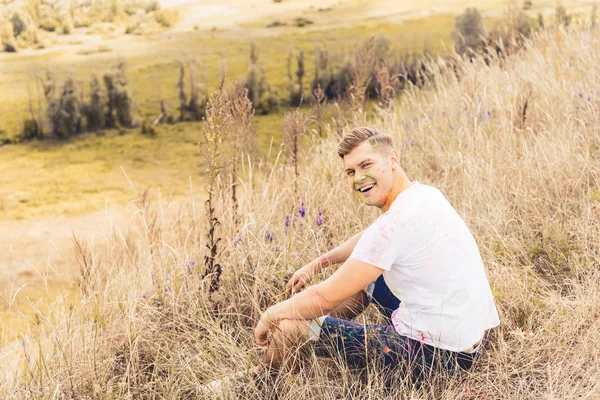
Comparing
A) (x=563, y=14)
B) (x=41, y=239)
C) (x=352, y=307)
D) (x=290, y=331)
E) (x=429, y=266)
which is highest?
(x=563, y=14)

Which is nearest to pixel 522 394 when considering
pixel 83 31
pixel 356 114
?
pixel 356 114

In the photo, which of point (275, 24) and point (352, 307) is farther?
point (275, 24)

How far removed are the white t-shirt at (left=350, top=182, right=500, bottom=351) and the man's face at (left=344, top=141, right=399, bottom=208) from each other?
4.3 inches

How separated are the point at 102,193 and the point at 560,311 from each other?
15.3ft

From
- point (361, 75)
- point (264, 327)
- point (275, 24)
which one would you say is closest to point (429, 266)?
point (264, 327)

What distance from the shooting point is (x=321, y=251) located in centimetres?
319

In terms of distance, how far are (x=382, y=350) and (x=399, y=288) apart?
10.6 inches

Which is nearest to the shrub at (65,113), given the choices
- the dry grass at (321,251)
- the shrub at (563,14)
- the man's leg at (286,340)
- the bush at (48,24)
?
the bush at (48,24)

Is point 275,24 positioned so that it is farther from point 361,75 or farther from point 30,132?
point 361,75

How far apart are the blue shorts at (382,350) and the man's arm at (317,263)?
0.31m

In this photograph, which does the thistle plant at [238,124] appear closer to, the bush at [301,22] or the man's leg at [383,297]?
the man's leg at [383,297]

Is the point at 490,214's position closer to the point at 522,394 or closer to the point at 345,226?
the point at 345,226

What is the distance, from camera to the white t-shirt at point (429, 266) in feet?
6.48

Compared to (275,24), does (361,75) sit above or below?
below
